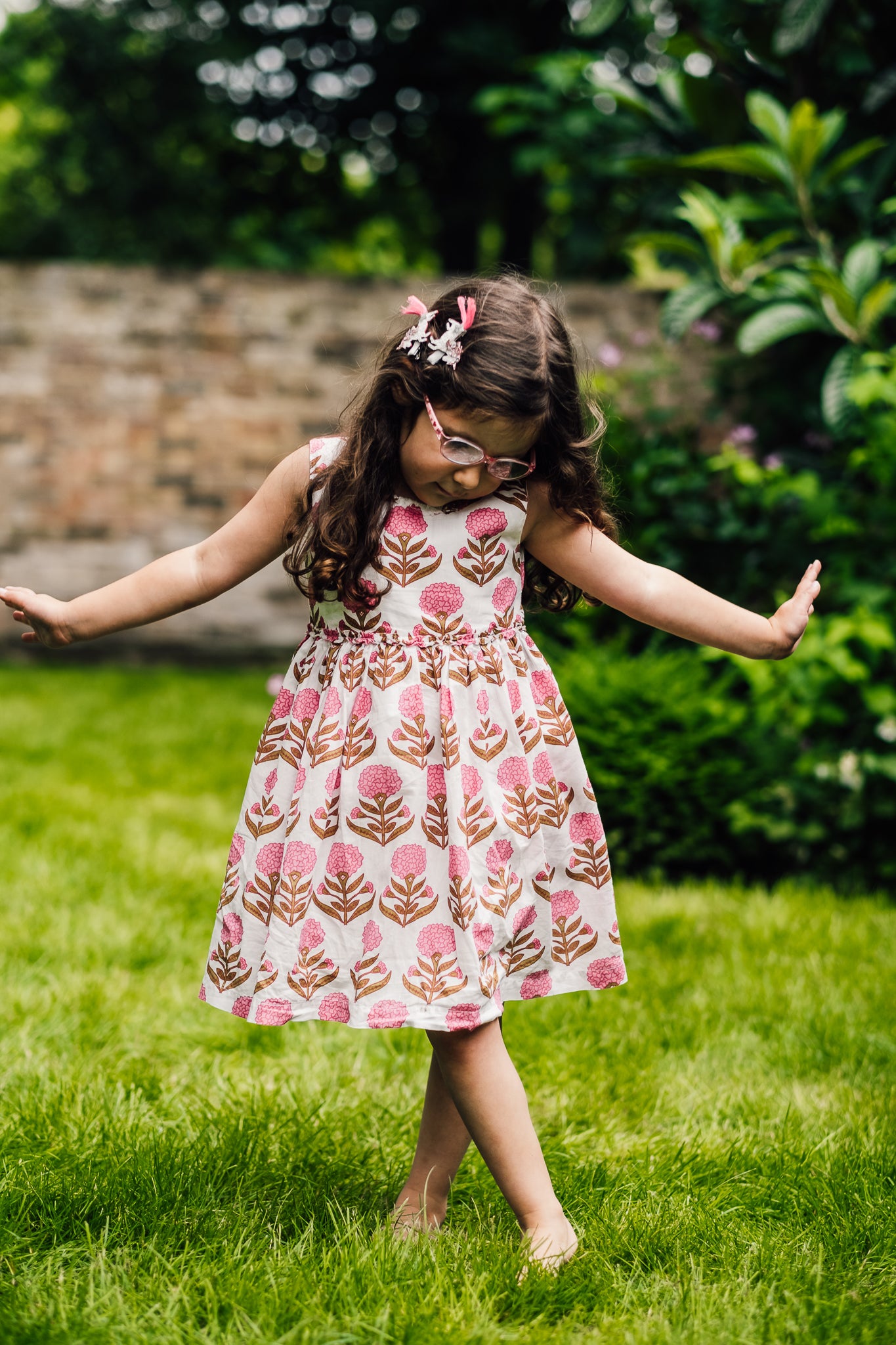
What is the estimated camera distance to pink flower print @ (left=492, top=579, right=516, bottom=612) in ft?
5.49

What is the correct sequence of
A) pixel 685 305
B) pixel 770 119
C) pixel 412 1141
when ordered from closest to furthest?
pixel 412 1141 → pixel 770 119 → pixel 685 305

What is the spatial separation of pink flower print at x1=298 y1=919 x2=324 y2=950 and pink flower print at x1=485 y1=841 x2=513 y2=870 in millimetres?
246

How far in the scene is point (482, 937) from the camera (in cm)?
157

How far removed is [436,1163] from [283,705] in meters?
0.72

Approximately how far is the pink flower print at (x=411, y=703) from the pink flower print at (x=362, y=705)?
43 mm

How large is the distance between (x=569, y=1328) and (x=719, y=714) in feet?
7.54

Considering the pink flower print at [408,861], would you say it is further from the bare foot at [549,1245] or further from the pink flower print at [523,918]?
the bare foot at [549,1245]

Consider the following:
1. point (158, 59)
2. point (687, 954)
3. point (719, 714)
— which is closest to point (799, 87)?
point (719, 714)

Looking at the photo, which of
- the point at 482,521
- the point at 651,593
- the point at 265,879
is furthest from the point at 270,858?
the point at 651,593

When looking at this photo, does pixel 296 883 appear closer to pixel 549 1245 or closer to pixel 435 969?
pixel 435 969

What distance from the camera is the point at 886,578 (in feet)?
11.4

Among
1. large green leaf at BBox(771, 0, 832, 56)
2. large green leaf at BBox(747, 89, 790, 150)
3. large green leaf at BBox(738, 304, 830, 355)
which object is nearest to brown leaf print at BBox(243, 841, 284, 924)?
large green leaf at BBox(738, 304, 830, 355)

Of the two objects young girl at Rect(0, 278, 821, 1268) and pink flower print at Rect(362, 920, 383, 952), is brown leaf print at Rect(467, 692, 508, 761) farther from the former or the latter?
pink flower print at Rect(362, 920, 383, 952)

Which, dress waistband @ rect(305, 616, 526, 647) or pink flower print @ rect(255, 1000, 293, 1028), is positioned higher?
dress waistband @ rect(305, 616, 526, 647)
